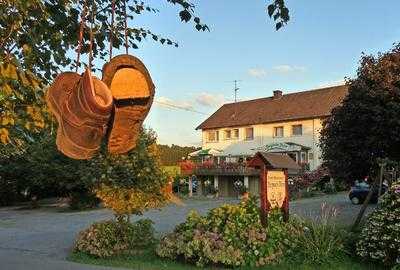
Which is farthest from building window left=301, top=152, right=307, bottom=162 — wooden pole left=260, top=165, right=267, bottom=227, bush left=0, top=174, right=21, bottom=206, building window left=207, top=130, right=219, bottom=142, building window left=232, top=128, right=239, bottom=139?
wooden pole left=260, top=165, right=267, bottom=227

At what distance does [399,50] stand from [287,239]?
9447mm

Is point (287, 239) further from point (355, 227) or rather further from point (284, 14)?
point (284, 14)

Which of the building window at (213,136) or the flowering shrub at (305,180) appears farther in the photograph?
the building window at (213,136)

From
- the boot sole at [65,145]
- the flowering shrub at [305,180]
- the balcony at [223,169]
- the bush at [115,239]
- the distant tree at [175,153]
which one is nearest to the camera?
the boot sole at [65,145]

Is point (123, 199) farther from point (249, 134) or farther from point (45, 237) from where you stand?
point (249, 134)

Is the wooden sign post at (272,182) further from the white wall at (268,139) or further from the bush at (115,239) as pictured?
the white wall at (268,139)

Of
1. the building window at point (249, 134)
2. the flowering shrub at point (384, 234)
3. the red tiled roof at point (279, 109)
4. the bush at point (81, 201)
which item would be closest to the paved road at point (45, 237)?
the bush at point (81, 201)

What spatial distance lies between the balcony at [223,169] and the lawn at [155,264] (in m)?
26.5

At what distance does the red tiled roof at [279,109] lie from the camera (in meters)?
50.2

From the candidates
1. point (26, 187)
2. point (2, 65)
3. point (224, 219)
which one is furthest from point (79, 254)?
point (26, 187)

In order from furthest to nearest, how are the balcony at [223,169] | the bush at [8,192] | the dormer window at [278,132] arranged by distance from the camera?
the dormer window at [278,132] < the balcony at [223,169] < the bush at [8,192]

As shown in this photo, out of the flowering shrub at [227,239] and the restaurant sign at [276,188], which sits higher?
the restaurant sign at [276,188]

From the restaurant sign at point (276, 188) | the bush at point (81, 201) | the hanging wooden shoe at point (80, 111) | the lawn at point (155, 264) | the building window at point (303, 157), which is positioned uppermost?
the building window at point (303, 157)

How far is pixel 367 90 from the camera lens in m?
18.5
